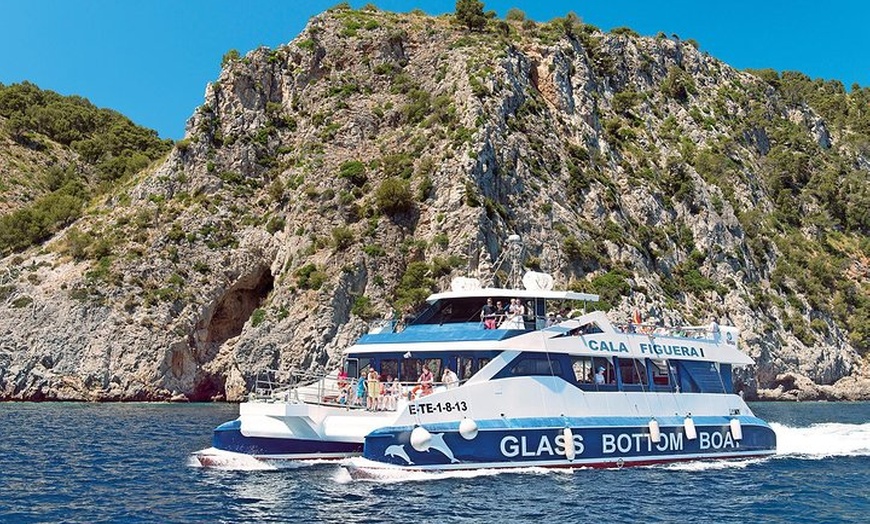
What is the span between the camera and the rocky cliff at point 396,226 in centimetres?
5522

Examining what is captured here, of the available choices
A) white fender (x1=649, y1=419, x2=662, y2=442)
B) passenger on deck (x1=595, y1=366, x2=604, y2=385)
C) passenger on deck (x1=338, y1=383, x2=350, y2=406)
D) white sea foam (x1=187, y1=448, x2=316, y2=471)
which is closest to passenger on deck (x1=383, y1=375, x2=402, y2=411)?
Result: passenger on deck (x1=338, y1=383, x2=350, y2=406)

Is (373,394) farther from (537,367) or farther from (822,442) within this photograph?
(822,442)

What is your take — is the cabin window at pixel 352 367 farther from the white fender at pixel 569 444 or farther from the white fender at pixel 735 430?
the white fender at pixel 735 430

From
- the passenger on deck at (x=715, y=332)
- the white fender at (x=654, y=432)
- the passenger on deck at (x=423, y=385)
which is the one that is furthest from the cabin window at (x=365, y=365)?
the passenger on deck at (x=715, y=332)

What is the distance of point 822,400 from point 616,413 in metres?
52.4

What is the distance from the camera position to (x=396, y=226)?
59.7 m

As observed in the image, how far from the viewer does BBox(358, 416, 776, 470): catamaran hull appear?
19766mm

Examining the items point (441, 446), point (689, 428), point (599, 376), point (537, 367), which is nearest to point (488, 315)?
point (537, 367)

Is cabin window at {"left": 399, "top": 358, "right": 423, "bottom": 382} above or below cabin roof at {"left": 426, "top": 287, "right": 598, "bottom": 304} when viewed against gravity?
below

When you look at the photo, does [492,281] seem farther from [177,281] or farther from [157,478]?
[157,478]

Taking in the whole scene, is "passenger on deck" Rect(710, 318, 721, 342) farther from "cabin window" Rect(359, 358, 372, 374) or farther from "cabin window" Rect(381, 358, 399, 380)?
"cabin window" Rect(359, 358, 372, 374)

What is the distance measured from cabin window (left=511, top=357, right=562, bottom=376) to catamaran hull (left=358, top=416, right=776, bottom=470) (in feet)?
4.45

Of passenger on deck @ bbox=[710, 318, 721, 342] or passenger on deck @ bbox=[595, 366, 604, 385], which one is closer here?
passenger on deck @ bbox=[595, 366, 604, 385]

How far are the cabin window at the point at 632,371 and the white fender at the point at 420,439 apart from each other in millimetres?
7484
